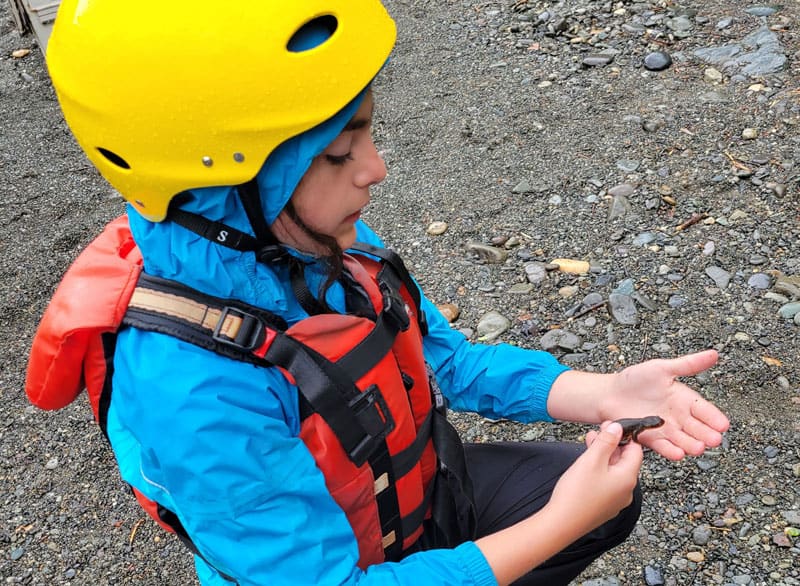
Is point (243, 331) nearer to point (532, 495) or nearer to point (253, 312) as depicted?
point (253, 312)

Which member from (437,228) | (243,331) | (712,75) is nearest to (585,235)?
(437,228)

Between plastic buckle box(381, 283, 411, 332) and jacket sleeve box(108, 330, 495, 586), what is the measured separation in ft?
1.39

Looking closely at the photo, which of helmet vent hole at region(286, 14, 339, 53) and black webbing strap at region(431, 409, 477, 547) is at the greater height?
helmet vent hole at region(286, 14, 339, 53)

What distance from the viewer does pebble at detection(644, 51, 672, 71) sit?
5.89m

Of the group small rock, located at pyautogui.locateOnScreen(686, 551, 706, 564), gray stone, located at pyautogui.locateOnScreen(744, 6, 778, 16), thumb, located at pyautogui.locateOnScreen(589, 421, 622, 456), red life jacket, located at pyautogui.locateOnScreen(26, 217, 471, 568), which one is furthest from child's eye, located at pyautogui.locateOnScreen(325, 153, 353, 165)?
gray stone, located at pyautogui.locateOnScreen(744, 6, 778, 16)

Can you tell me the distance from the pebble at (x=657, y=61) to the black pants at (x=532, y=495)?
13.2 feet

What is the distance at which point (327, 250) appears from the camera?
2.05 m

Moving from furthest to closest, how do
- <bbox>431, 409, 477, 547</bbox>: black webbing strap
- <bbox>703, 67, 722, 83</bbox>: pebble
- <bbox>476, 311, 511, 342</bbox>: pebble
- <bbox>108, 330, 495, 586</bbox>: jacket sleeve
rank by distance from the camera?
<bbox>703, 67, 722, 83</bbox>: pebble → <bbox>476, 311, 511, 342</bbox>: pebble → <bbox>431, 409, 477, 547</bbox>: black webbing strap → <bbox>108, 330, 495, 586</bbox>: jacket sleeve

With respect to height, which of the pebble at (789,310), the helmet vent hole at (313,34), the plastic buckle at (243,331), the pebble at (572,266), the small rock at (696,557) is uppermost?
the helmet vent hole at (313,34)

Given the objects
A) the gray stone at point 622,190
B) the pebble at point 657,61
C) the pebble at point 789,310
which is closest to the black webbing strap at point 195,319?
the pebble at point 789,310

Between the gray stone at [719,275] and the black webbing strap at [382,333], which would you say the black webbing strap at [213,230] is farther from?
the gray stone at [719,275]

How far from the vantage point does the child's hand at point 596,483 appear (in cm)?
204

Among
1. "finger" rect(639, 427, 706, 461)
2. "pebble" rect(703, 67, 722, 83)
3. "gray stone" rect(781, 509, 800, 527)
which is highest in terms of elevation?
"finger" rect(639, 427, 706, 461)

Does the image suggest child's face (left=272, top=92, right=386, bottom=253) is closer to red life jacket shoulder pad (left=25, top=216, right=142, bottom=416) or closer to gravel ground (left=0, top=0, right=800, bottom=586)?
red life jacket shoulder pad (left=25, top=216, right=142, bottom=416)
